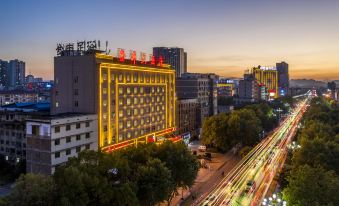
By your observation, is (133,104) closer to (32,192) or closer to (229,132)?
(229,132)

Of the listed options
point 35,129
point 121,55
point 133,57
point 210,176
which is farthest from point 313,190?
point 133,57

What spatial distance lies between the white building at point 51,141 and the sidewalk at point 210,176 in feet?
45.8

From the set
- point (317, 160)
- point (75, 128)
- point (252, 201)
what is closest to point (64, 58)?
point (75, 128)

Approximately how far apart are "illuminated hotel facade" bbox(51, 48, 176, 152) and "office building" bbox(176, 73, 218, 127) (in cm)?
2267

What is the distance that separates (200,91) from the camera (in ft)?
262

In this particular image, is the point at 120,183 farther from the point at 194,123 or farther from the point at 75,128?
the point at 194,123

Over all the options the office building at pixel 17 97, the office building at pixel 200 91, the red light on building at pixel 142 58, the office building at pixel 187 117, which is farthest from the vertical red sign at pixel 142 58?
the office building at pixel 17 97

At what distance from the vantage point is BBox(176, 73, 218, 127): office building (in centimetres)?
7856

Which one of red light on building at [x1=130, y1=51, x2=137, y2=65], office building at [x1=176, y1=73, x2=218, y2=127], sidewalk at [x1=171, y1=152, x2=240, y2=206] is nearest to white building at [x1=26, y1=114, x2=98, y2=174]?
sidewalk at [x1=171, y1=152, x2=240, y2=206]

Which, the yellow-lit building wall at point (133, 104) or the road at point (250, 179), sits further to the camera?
the yellow-lit building wall at point (133, 104)

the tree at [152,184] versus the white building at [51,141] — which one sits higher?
the white building at [51,141]

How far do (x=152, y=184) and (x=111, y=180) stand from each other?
12.1ft

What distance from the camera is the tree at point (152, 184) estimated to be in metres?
29.0

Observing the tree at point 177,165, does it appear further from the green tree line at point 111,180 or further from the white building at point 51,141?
the white building at point 51,141
